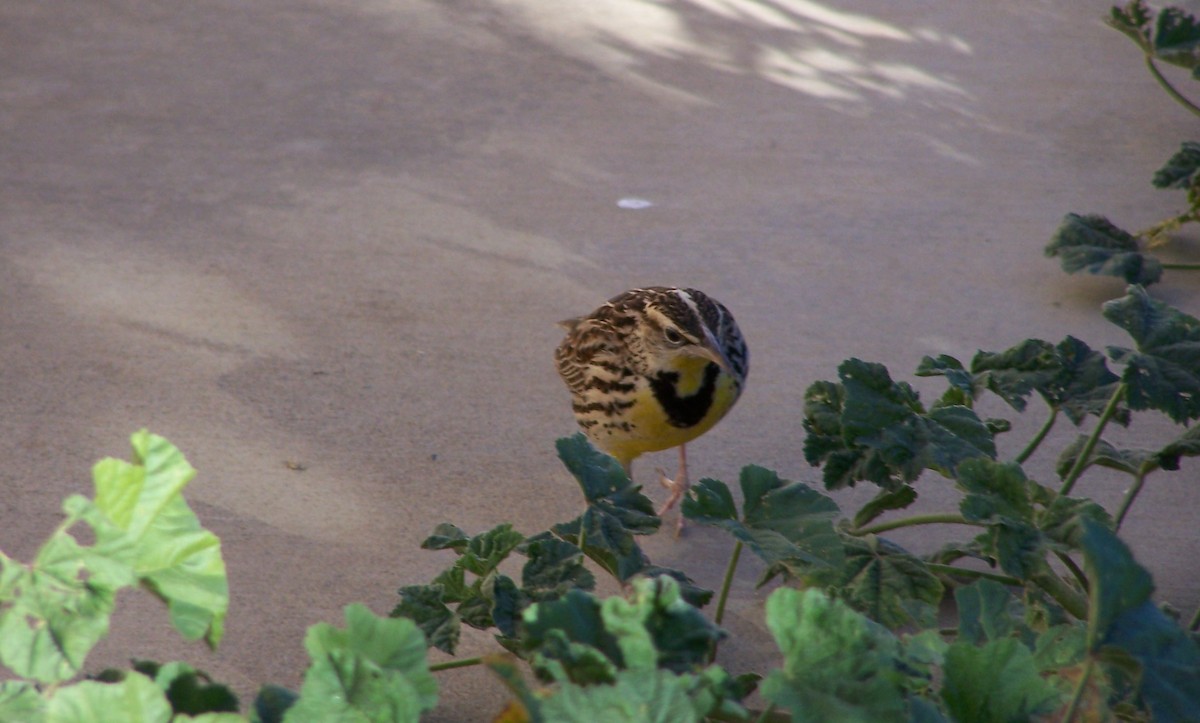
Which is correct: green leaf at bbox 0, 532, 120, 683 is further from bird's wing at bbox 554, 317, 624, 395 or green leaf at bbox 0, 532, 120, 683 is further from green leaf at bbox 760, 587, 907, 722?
bird's wing at bbox 554, 317, 624, 395

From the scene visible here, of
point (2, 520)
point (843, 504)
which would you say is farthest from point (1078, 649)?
Answer: point (2, 520)

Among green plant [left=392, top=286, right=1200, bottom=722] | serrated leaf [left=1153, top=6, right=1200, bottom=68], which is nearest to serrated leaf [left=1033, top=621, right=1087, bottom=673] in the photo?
green plant [left=392, top=286, right=1200, bottom=722]

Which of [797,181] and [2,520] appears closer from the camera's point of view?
[2,520]

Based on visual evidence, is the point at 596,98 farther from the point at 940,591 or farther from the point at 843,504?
the point at 940,591

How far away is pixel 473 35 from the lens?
9305mm

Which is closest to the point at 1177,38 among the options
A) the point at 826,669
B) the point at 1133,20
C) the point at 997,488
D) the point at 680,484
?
the point at 1133,20

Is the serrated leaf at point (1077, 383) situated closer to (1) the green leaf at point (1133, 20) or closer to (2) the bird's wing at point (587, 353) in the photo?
(2) the bird's wing at point (587, 353)

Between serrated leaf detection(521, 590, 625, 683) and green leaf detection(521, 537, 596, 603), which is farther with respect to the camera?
green leaf detection(521, 537, 596, 603)

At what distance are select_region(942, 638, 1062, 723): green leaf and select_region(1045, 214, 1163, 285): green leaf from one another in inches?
156

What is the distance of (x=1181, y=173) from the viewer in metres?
6.29

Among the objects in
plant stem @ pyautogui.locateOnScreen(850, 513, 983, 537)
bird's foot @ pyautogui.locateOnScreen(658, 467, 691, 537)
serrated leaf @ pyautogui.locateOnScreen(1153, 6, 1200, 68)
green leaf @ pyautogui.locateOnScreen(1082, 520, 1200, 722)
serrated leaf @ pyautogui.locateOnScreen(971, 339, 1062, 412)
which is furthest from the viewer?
serrated leaf @ pyautogui.locateOnScreen(1153, 6, 1200, 68)

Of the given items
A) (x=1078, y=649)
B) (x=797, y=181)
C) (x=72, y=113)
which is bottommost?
(x=72, y=113)

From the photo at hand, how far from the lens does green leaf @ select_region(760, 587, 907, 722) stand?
5.89 feet

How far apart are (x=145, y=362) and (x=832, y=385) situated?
2994mm
